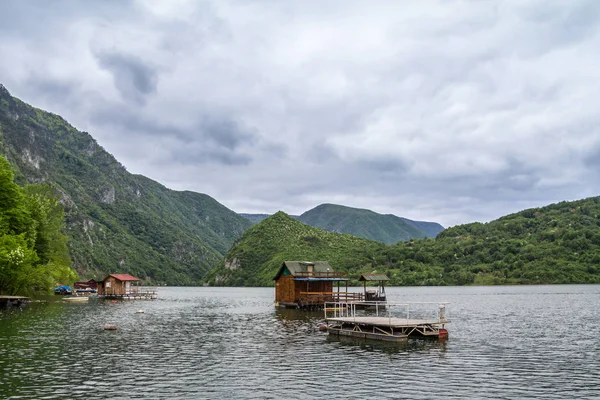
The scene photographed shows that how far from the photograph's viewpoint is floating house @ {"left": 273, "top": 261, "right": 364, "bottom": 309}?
9138cm

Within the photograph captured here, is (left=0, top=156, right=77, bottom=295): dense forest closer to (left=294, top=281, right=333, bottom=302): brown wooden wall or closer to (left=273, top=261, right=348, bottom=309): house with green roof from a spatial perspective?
(left=273, top=261, right=348, bottom=309): house with green roof

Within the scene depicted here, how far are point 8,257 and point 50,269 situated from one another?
3983 centimetres

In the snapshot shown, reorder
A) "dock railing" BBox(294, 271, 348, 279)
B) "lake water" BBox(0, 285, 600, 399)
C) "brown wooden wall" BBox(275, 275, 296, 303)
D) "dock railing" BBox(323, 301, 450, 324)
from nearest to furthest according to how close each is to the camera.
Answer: "lake water" BBox(0, 285, 600, 399) → "dock railing" BBox(323, 301, 450, 324) → "dock railing" BBox(294, 271, 348, 279) → "brown wooden wall" BBox(275, 275, 296, 303)

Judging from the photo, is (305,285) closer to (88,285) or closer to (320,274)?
(320,274)

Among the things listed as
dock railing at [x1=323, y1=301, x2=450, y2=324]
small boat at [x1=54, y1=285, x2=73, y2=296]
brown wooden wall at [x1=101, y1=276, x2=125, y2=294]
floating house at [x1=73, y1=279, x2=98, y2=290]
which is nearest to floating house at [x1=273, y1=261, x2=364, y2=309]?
dock railing at [x1=323, y1=301, x2=450, y2=324]

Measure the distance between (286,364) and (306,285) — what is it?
60.4 meters

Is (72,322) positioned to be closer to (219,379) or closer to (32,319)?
(32,319)

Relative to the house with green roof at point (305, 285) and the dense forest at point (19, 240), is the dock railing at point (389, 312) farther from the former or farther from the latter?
the dense forest at point (19, 240)

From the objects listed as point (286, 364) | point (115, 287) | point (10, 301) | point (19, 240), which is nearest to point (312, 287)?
point (19, 240)

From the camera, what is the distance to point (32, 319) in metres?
62.0

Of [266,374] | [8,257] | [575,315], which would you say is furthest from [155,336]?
[575,315]

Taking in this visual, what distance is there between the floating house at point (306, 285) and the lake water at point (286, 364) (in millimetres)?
35046

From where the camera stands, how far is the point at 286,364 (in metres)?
34.3

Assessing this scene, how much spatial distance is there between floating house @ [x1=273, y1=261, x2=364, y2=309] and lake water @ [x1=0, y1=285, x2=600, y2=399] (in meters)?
35.0
